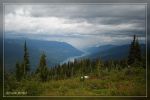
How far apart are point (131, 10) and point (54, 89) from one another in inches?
78.6

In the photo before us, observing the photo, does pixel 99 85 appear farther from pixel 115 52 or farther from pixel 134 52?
pixel 134 52

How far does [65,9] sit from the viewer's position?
972 centimetres

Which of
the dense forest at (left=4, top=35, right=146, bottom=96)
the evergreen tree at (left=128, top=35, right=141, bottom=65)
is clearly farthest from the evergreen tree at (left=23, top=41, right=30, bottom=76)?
the evergreen tree at (left=128, top=35, right=141, bottom=65)

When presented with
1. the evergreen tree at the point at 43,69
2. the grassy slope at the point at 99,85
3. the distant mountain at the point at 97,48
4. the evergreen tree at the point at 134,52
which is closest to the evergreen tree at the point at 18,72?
the grassy slope at the point at 99,85

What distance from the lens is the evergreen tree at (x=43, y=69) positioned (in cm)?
983

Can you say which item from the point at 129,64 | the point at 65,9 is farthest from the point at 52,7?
the point at 129,64

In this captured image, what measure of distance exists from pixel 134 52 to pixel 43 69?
1.68 metres

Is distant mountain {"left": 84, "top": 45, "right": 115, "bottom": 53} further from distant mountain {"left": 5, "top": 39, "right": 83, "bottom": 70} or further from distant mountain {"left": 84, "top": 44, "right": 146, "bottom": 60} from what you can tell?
distant mountain {"left": 5, "top": 39, "right": 83, "bottom": 70}

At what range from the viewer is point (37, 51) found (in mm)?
9820

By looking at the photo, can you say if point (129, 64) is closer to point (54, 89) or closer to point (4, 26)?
point (54, 89)

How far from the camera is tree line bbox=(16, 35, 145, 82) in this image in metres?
9.80

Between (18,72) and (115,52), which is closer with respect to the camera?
(115,52)

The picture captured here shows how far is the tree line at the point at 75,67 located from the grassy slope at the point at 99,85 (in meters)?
0.09

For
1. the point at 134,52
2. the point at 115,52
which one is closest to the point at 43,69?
the point at 115,52
